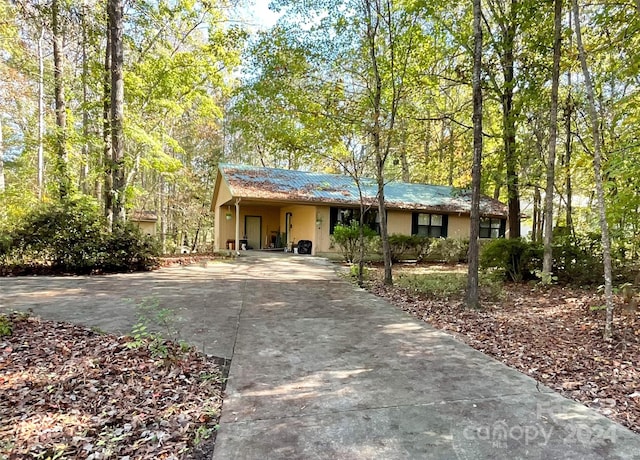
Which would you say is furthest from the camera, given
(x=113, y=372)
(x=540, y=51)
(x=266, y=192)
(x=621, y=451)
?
(x=266, y=192)

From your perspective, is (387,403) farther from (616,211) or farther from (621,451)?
(616,211)

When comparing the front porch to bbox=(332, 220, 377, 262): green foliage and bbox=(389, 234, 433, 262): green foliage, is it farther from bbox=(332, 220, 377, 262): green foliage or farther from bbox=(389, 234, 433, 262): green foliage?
bbox=(389, 234, 433, 262): green foliage

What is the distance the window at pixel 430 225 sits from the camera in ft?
57.5

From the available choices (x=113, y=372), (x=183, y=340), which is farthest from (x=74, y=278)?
(x=113, y=372)

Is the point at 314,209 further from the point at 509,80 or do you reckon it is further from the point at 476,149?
the point at 476,149

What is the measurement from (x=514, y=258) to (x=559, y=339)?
5002 mm

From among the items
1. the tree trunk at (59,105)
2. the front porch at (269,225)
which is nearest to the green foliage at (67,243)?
the tree trunk at (59,105)

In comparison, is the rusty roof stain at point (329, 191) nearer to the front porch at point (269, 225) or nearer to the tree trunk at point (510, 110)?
the front porch at point (269, 225)

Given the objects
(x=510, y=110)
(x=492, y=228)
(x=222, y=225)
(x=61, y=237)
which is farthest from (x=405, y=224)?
(x=61, y=237)

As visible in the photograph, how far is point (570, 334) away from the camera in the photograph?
4871 millimetres

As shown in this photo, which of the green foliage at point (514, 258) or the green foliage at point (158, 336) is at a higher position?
the green foliage at point (514, 258)

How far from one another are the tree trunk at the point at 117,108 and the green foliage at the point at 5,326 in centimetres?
664

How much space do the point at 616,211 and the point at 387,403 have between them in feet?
18.6

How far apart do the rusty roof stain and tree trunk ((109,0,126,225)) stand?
13.3ft
